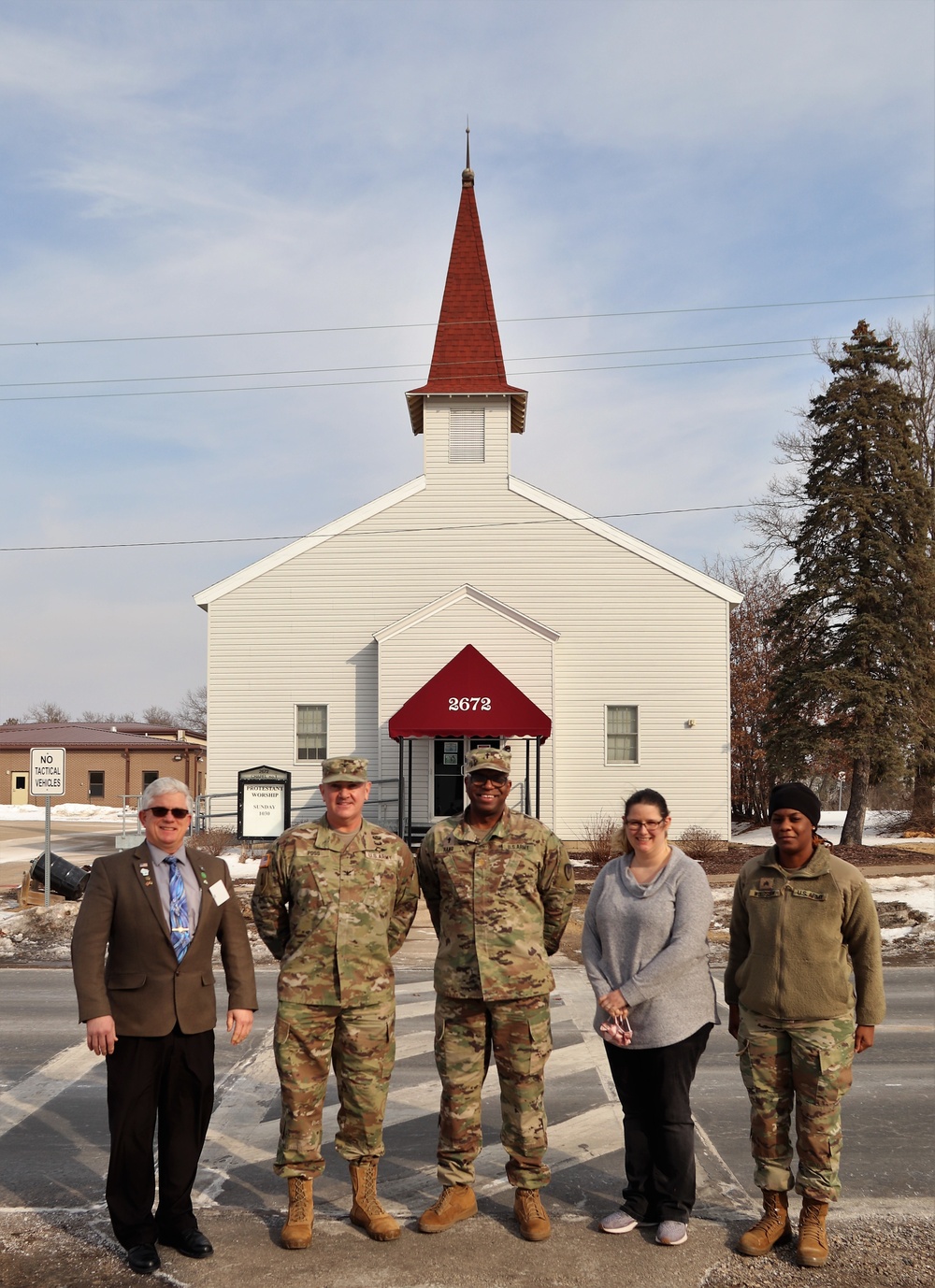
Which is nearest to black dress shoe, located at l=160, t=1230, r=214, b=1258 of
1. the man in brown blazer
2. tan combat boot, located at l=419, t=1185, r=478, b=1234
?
the man in brown blazer

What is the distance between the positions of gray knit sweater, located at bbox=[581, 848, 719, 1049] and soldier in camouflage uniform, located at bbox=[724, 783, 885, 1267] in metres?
0.23

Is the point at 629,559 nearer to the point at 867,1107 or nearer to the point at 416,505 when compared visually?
the point at 416,505

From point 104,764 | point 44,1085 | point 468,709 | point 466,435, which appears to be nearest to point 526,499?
point 466,435

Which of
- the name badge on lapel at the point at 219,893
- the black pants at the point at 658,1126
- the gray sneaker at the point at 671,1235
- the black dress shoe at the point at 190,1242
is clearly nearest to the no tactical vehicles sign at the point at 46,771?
the name badge on lapel at the point at 219,893

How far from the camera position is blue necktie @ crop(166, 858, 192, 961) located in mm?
4879

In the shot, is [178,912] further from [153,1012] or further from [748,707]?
[748,707]

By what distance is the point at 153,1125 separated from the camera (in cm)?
487

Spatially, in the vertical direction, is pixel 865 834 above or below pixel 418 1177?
below

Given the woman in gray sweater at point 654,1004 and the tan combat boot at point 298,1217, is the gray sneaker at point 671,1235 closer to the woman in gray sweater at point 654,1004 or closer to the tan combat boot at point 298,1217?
the woman in gray sweater at point 654,1004

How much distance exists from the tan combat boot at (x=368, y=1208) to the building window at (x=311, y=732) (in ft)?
62.7

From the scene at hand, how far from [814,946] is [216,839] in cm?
1905

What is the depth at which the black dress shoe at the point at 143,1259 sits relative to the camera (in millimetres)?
4555

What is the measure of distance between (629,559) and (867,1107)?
17542mm

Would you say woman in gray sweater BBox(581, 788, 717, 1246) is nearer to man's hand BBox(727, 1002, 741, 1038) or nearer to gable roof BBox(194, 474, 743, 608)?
man's hand BBox(727, 1002, 741, 1038)
